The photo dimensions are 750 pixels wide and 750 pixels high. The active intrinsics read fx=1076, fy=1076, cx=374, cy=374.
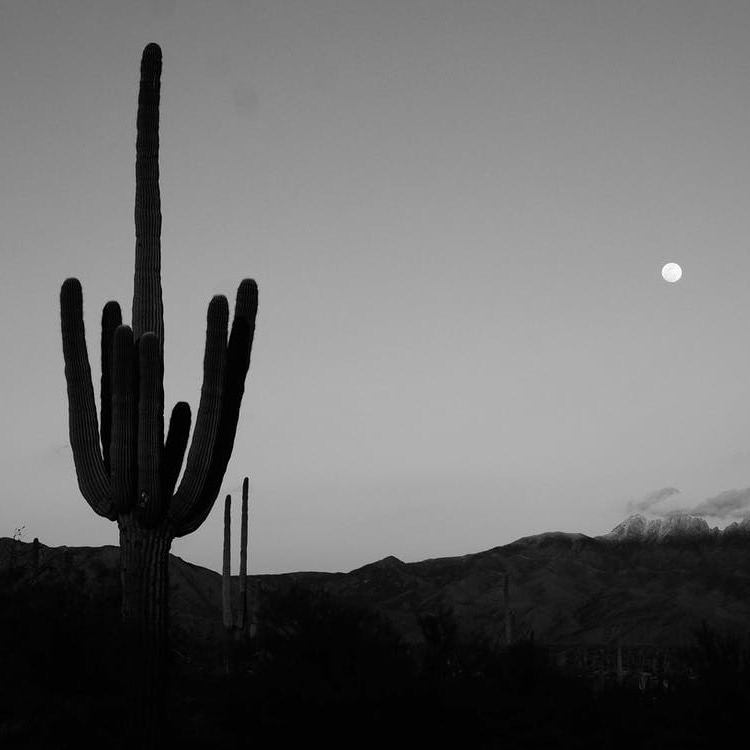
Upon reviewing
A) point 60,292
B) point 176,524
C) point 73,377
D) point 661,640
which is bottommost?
point 661,640

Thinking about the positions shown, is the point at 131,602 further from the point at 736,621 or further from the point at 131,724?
the point at 736,621

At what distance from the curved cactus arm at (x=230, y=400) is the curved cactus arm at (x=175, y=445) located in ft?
1.43

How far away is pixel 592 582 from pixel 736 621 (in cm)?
1689

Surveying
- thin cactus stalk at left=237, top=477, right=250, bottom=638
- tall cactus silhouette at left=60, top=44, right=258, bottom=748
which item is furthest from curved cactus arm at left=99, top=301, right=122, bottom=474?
thin cactus stalk at left=237, top=477, right=250, bottom=638

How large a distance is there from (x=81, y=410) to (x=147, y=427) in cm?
110

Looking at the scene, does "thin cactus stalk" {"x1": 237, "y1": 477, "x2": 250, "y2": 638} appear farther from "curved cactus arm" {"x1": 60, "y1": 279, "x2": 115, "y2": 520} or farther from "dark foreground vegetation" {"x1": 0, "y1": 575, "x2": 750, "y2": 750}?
"curved cactus arm" {"x1": 60, "y1": 279, "x2": 115, "y2": 520}

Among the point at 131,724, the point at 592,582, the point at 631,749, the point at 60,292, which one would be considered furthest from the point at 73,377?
the point at 592,582

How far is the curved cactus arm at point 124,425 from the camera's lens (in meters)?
13.3

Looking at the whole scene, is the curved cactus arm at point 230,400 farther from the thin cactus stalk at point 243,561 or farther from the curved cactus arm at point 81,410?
the thin cactus stalk at point 243,561

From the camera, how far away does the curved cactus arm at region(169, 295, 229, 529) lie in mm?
13555

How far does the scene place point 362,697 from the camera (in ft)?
49.0

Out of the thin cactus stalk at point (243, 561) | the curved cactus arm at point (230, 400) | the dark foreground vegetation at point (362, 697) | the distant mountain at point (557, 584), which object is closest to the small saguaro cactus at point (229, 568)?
the thin cactus stalk at point (243, 561)

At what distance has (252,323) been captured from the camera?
1503cm

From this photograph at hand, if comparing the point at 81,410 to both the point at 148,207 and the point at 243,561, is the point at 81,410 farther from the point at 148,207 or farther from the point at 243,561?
the point at 243,561
